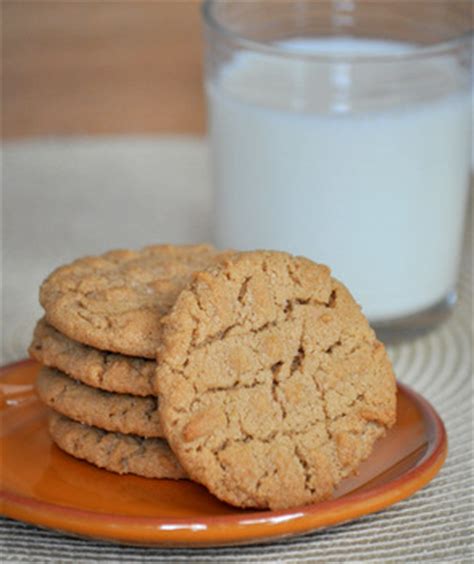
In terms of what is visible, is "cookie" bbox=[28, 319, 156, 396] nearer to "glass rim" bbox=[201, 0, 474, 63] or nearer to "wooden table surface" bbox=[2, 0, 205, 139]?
"glass rim" bbox=[201, 0, 474, 63]

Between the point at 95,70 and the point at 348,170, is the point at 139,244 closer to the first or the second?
the point at 348,170

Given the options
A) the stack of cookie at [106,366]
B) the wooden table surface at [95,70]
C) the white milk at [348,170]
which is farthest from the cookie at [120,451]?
the wooden table surface at [95,70]

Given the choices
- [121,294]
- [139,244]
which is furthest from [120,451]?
[139,244]

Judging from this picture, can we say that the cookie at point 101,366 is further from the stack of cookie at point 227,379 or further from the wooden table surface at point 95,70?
Result: the wooden table surface at point 95,70

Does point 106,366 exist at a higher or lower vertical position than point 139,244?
higher

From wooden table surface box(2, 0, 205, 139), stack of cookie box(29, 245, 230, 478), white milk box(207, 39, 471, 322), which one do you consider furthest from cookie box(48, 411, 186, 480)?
wooden table surface box(2, 0, 205, 139)

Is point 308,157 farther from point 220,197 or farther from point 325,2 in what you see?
→ point 325,2
